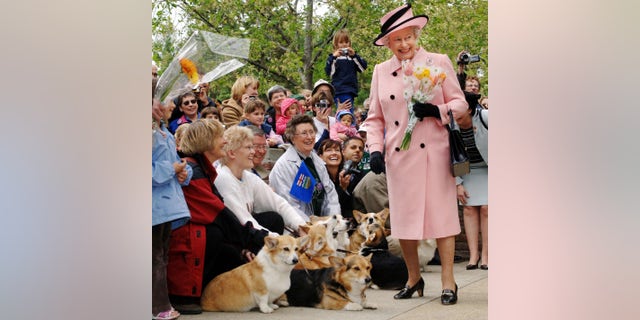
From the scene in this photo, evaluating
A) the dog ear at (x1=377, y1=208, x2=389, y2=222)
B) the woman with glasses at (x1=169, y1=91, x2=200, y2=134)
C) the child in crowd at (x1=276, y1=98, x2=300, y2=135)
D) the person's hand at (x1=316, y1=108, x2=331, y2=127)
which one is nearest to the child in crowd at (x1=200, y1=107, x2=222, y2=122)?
the woman with glasses at (x1=169, y1=91, x2=200, y2=134)

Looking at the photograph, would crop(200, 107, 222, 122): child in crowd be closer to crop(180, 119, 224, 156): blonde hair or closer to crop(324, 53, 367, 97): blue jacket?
crop(180, 119, 224, 156): blonde hair

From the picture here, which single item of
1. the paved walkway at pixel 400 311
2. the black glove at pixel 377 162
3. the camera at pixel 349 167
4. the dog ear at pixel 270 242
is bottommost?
the paved walkway at pixel 400 311

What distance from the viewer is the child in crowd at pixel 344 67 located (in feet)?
27.8

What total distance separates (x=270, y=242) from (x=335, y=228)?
0.67 meters

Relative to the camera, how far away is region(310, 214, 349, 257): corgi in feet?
19.6

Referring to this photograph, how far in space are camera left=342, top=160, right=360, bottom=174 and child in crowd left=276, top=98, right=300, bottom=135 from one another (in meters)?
0.54

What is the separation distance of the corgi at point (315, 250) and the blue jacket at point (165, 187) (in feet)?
2.86

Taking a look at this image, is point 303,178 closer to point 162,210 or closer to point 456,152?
point 456,152

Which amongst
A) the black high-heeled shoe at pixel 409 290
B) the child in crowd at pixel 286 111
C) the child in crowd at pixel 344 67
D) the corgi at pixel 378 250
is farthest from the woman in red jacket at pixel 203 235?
the child in crowd at pixel 344 67

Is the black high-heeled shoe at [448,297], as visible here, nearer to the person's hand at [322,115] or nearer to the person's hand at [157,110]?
the person's hand at [157,110]

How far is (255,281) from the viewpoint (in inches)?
215
